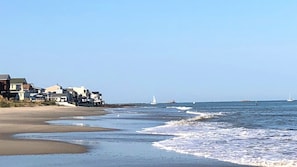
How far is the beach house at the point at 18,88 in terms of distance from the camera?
125 metres

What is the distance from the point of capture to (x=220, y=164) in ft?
46.1

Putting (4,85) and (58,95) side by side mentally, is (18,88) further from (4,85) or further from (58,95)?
(58,95)

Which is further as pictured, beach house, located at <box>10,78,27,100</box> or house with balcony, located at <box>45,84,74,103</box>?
house with balcony, located at <box>45,84,74,103</box>

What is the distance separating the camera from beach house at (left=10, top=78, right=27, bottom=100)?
409 ft

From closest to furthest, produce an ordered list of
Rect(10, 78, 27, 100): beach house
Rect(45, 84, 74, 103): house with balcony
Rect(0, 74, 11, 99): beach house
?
Rect(0, 74, 11, 99): beach house → Rect(10, 78, 27, 100): beach house → Rect(45, 84, 74, 103): house with balcony

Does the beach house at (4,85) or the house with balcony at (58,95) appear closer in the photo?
the beach house at (4,85)

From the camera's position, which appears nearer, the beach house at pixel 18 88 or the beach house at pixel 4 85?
the beach house at pixel 4 85

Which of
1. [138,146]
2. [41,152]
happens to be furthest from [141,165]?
[138,146]

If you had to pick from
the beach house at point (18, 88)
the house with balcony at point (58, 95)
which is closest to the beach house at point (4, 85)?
the beach house at point (18, 88)

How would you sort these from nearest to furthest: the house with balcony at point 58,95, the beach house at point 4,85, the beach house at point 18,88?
the beach house at point 4,85, the beach house at point 18,88, the house with balcony at point 58,95

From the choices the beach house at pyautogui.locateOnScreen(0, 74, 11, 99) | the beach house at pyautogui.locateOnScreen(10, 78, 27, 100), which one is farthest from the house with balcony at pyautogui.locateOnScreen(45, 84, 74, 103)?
the beach house at pyautogui.locateOnScreen(0, 74, 11, 99)

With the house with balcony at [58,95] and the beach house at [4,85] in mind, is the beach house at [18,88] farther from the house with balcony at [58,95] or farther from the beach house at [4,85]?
the house with balcony at [58,95]

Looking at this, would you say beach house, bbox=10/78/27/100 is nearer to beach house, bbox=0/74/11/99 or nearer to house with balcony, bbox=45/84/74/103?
beach house, bbox=0/74/11/99

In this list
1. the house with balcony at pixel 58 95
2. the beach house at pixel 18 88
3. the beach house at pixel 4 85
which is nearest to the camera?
the beach house at pixel 4 85
